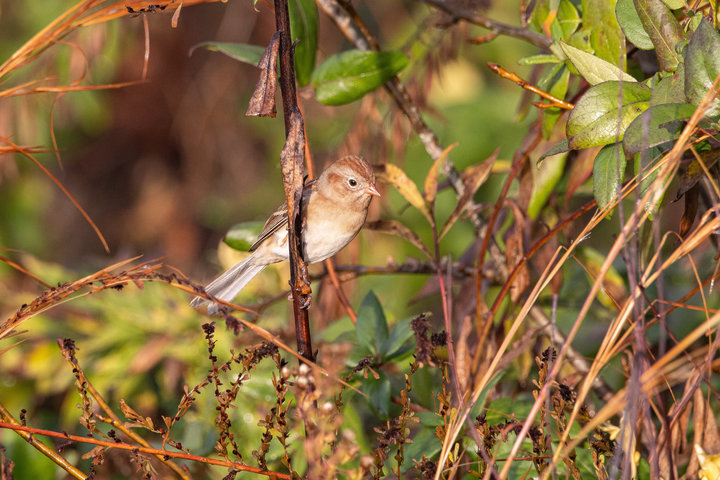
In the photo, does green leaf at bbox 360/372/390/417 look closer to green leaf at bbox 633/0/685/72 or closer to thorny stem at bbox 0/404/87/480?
thorny stem at bbox 0/404/87/480

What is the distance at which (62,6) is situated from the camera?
16.2 ft

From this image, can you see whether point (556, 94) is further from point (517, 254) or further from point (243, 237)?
point (243, 237)

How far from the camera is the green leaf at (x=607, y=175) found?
4.73ft

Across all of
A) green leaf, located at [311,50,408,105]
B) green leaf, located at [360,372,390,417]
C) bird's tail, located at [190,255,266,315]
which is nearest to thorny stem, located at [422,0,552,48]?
green leaf, located at [311,50,408,105]

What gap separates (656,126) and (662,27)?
12.0 inches

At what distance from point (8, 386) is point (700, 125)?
2.62 meters

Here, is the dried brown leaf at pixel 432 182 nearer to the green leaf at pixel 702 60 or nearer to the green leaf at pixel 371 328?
the green leaf at pixel 371 328

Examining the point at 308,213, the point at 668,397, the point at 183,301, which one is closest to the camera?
the point at 668,397

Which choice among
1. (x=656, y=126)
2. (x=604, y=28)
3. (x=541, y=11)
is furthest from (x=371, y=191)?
(x=656, y=126)

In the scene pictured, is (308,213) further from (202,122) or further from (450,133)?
(202,122)

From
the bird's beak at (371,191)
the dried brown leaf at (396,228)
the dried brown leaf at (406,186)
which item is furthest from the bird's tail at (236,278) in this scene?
the dried brown leaf at (406,186)

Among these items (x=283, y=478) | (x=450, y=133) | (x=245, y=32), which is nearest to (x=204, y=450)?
(x=283, y=478)

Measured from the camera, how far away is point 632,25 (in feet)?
5.16

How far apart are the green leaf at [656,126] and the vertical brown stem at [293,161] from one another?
0.61 metres
